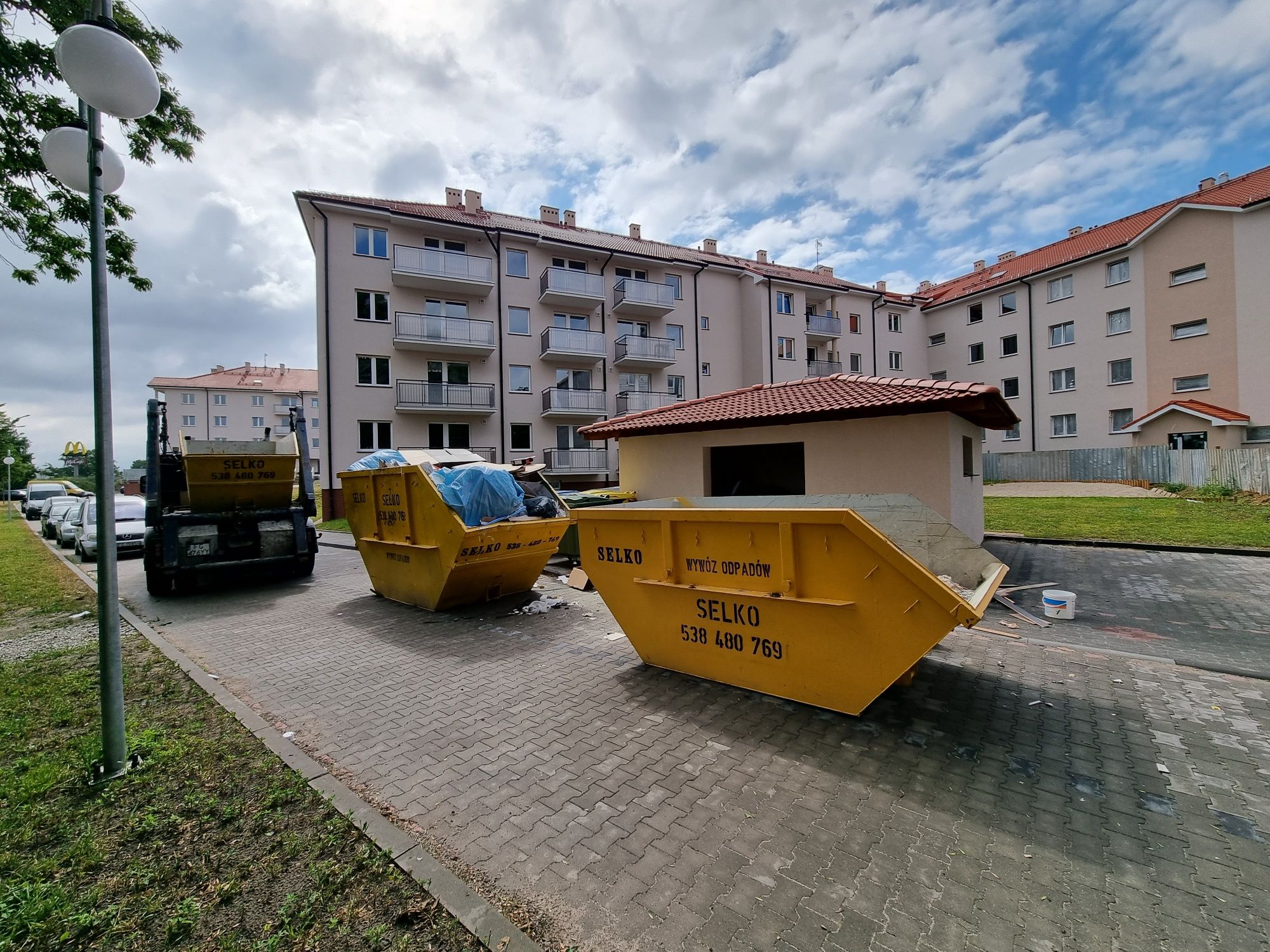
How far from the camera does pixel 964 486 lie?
9836 mm

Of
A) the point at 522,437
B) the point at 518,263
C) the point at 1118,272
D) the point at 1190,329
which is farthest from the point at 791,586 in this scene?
the point at 1118,272

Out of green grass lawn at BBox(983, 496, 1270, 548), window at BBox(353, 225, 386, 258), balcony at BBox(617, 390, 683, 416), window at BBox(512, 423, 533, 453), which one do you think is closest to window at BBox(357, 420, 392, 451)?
window at BBox(512, 423, 533, 453)

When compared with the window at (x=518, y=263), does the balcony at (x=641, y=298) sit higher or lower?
lower

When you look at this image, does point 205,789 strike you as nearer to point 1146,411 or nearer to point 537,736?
point 537,736

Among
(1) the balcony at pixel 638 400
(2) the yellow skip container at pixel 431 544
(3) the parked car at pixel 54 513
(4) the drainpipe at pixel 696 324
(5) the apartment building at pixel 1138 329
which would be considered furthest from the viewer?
(4) the drainpipe at pixel 696 324

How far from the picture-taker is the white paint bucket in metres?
6.51

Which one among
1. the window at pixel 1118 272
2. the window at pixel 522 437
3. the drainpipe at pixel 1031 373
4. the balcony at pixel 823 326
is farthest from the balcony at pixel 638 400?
the window at pixel 1118 272

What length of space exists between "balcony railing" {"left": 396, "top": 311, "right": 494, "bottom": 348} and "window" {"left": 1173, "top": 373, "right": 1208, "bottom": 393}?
32.7m

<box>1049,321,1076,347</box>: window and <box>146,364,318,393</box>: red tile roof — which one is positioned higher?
<box>146,364,318,393</box>: red tile roof

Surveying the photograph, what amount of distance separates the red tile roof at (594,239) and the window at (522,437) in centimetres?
951

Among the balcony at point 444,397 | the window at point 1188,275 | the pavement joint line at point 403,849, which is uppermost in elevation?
the window at point 1188,275

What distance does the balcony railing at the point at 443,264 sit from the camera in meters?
23.2

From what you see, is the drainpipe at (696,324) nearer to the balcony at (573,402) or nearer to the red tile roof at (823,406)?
the balcony at (573,402)

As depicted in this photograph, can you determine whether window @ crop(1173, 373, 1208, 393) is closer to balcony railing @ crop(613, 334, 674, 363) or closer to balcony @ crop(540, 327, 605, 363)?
balcony railing @ crop(613, 334, 674, 363)
